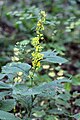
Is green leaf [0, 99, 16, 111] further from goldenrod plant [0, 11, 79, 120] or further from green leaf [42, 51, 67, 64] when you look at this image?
Answer: green leaf [42, 51, 67, 64]

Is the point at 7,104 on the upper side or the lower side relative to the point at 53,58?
lower

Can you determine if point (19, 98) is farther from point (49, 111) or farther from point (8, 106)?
point (49, 111)

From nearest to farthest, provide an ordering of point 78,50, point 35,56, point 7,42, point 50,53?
1. point 35,56
2. point 50,53
3. point 7,42
4. point 78,50

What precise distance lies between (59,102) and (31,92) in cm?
53

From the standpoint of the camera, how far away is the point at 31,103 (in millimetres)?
1732

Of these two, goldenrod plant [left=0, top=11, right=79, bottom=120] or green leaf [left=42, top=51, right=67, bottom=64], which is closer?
goldenrod plant [left=0, top=11, right=79, bottom=120]

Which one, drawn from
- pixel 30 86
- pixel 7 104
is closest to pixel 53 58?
pixel 30 86

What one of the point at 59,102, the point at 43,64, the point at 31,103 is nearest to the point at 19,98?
the point at 31,103

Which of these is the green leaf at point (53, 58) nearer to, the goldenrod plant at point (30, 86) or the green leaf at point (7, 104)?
the goldenrod plant at point (30, 86)

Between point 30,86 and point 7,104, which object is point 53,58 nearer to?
point 30,86

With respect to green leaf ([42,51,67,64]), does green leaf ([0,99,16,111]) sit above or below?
below

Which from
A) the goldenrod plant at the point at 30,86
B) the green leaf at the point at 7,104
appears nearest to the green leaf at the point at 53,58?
the goldenrod plant at the point at 30,86

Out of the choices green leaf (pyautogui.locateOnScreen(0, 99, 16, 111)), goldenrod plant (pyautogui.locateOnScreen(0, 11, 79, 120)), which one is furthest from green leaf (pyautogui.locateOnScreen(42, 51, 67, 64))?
green leaf (pyautogui.locateOnScreen(0, 99, 16, 111))

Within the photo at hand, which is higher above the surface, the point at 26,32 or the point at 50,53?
the point at 50,53
